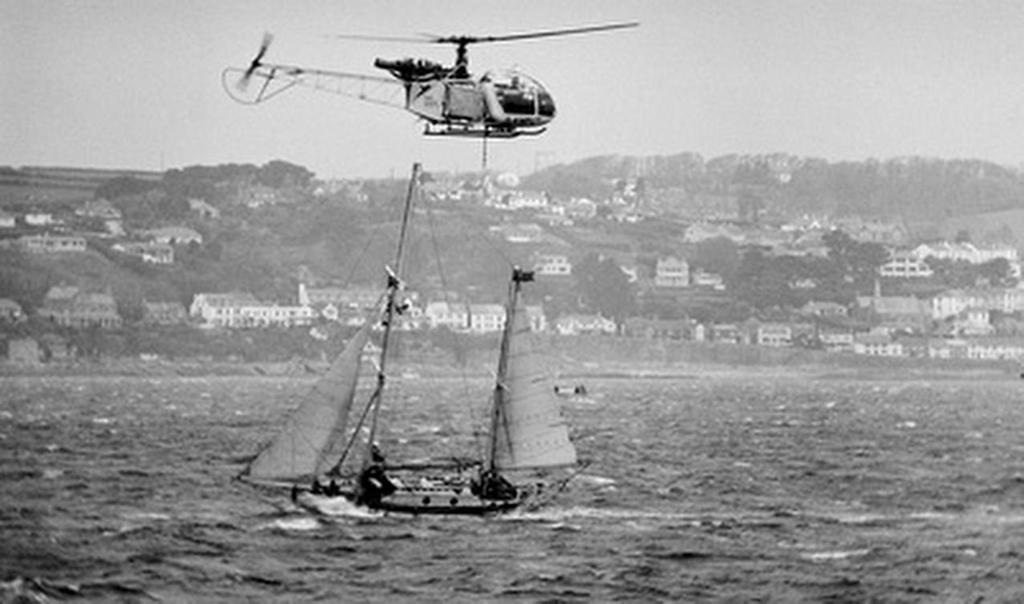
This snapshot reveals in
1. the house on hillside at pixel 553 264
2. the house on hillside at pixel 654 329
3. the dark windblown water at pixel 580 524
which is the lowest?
the dark windblown water at pixel 580 524

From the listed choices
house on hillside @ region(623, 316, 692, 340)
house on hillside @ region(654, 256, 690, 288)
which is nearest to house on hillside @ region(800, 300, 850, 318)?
house on hillside @ region(654, 256, 690, 288)

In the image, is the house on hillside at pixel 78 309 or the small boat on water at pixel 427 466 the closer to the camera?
the small boat on water at pixel 427 466

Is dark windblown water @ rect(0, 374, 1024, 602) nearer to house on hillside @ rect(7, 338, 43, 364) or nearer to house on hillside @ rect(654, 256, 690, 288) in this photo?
house on hillside @ rect(7, 338, 43, 364)

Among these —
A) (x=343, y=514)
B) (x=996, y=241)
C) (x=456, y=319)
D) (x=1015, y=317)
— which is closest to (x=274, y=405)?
(x=456, y=319)

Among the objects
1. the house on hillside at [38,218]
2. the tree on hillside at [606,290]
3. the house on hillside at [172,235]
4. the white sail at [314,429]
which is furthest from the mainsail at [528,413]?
the house on hillside at [172,235]

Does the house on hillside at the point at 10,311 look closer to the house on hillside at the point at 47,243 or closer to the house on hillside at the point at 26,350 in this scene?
the house on hillside at the point at 26,350

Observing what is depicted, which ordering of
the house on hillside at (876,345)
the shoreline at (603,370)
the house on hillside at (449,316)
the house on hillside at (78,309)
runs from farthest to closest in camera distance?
the house on hillside at (876,345) → the shoreline at (603,370) → the house on hillside at (78,309) → the house on hillside at (449,316)

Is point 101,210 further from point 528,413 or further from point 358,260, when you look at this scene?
point 528,413

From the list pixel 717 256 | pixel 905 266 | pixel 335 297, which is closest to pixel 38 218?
pixel 335 297

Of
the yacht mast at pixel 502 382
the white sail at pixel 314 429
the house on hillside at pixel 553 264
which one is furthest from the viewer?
the house on hillside at pixel 553 264

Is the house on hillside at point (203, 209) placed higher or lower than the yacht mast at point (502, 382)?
higher
